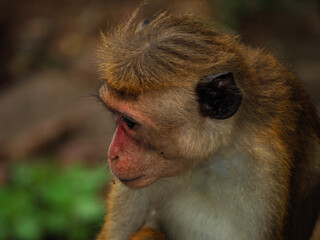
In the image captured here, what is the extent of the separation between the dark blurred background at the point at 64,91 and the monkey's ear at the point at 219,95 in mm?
3447

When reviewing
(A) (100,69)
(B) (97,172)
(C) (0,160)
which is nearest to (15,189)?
(B) (97,172)

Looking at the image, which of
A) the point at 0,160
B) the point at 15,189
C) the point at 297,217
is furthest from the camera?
the point at 0,160

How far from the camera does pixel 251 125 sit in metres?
4.56

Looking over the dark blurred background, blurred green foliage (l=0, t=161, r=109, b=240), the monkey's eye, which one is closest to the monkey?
the monkey's eye

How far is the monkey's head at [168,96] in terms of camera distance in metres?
4.23

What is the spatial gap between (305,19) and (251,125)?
345 inches

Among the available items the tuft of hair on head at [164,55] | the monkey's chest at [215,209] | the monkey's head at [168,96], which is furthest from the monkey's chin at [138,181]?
the tuft of hair on head at [164,55]

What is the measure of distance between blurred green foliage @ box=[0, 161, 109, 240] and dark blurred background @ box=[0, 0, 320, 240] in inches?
0.5

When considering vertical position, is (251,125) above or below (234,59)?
below

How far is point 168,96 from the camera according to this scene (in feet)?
13.9

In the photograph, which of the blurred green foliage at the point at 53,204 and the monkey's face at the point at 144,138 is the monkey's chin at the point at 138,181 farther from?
the blurred green foliage at the point at 53,204

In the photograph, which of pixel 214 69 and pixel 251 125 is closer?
pixel 214 69

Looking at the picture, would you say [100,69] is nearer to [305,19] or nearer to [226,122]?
[226,122]

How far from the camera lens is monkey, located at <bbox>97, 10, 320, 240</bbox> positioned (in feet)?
14.0
